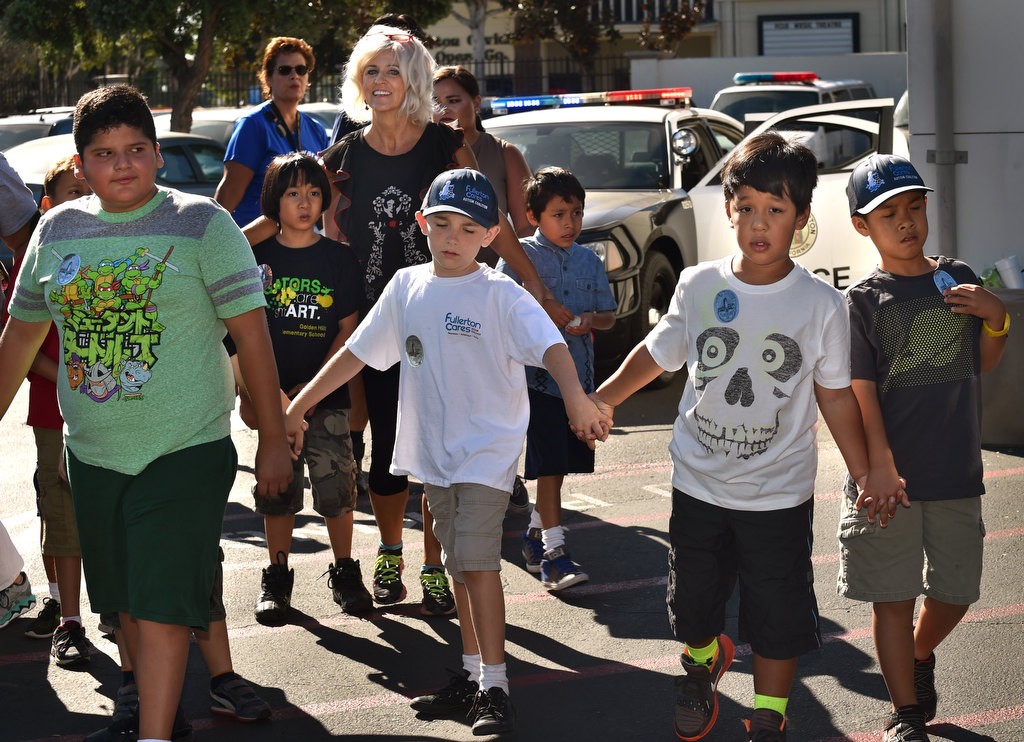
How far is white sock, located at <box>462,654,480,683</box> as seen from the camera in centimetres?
465

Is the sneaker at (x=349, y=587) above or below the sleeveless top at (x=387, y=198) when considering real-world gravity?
below

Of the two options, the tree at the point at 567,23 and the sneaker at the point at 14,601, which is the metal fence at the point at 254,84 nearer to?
the tree at the point at 567,23

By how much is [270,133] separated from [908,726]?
14.6 ft

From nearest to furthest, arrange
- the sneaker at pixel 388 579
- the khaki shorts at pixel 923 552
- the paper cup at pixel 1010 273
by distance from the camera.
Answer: the khaki shorts at pixel 923 552 → the sneaker at pixel 388 579 → the paper cup at pixel 1010 273

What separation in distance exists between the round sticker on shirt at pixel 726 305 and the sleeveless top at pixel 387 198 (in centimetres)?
179

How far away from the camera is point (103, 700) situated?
4863 millimetres

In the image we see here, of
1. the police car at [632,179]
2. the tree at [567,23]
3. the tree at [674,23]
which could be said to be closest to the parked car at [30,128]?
the police car at [632,179]

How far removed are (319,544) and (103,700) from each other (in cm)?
195

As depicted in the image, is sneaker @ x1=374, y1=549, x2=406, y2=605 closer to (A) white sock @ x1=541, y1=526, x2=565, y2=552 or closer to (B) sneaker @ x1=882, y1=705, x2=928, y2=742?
(A) white sock @ x1=541, y1=526, x2=565, y2=552

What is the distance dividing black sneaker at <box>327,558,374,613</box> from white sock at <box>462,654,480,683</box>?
109cm

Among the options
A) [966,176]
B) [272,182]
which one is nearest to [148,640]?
[272,182]

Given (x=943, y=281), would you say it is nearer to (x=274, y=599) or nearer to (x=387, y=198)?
(x=387, y=198)

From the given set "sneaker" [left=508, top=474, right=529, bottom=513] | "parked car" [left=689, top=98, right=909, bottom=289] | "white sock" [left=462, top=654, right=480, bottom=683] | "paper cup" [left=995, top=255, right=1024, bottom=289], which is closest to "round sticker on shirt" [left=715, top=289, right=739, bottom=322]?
"white sock" [left=462, top=654, right=480, bottom=683]

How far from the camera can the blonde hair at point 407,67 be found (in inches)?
218
